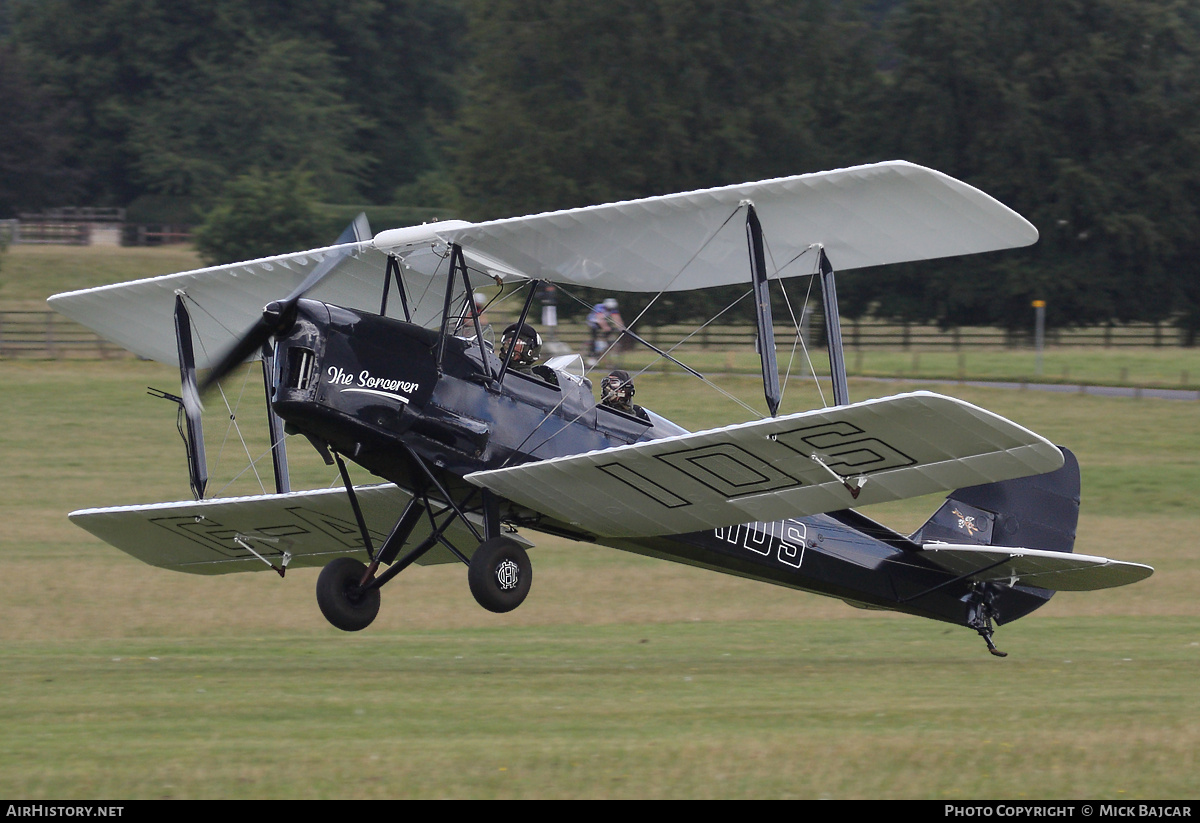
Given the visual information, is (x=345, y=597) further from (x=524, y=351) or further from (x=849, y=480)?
(x=849, y=480)

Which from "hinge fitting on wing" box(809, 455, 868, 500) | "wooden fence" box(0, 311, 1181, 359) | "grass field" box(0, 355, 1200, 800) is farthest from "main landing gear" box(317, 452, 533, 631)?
"wooden fence" box(0, 311, 1181, 359)

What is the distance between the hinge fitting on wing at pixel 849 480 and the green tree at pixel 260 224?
37716 millimetres

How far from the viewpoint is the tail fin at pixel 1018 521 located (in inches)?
511

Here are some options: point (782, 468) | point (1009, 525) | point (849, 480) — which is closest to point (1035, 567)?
point (1009, 525)

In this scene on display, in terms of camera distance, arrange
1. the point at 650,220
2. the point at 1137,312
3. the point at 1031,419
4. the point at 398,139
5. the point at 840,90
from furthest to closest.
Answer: the point at 398,139
the point at 840,90
the point at 1137,312
the point at 1031,419
the point at 650,220

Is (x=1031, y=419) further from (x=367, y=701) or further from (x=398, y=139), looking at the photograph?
(x=398, y=139)

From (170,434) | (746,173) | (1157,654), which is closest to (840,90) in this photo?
(746,173)

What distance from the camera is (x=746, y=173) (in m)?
50.4

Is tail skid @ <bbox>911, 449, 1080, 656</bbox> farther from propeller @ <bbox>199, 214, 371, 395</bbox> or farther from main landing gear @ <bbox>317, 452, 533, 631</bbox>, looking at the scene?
propeller @ <bbox>199, 214, 371, 395</bbox>

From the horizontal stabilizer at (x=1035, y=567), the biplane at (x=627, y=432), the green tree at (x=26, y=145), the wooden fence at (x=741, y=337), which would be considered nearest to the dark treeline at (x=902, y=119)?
the wooden fence at (x=741, y=337)

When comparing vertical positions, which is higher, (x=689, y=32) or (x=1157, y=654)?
(x=689, y=32)

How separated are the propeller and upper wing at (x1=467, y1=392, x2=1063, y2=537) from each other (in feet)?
5.52

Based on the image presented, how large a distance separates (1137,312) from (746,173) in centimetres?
1303

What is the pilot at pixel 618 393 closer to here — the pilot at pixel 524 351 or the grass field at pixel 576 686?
the pilot at pixel 524 351
